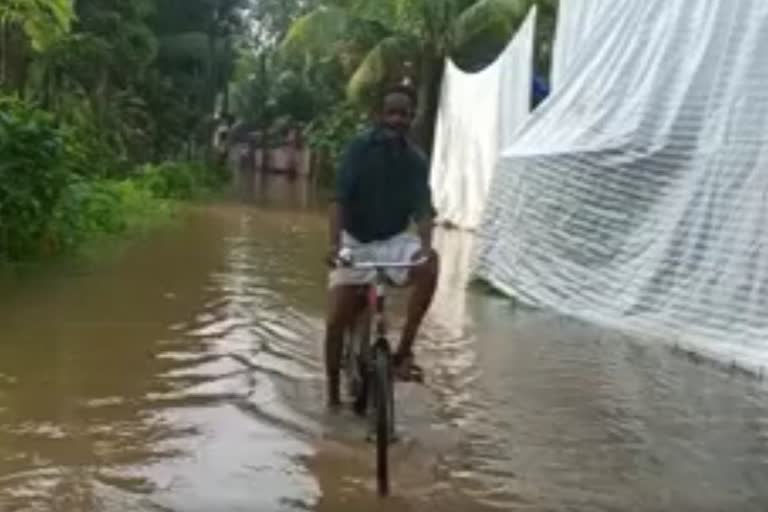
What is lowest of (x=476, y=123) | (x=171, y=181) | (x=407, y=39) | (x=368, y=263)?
(x=171, y=181)

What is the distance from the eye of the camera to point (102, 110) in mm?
32406

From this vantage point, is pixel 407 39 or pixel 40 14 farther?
pixel 407 39

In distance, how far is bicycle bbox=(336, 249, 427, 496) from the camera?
6035mm

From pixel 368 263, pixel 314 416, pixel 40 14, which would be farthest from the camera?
pixel 40 14

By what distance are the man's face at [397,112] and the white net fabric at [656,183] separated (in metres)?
3.64

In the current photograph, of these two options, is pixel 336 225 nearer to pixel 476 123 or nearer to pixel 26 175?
pixel 26 175

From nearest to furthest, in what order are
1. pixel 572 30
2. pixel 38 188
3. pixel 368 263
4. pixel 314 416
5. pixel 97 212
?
pixel 368 263 → pixel 314 416 → pixel 572 30 → pixel 38 188 → pixel 97 212

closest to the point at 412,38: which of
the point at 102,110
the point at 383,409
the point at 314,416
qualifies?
the point at 102,110

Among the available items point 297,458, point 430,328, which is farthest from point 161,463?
point 430,328

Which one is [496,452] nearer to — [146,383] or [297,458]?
[297,458]

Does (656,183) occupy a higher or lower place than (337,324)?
higher

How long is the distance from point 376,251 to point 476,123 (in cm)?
1712

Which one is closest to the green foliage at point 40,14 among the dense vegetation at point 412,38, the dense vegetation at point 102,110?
the dense vegetation at point 102,110

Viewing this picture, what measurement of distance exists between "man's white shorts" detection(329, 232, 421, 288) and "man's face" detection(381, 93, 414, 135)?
557mm
